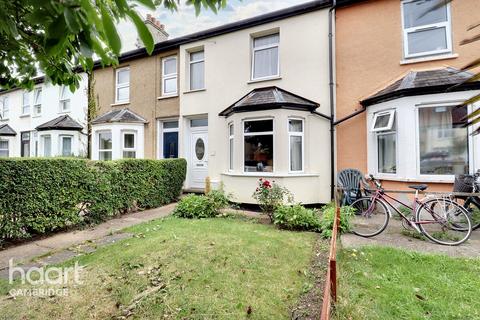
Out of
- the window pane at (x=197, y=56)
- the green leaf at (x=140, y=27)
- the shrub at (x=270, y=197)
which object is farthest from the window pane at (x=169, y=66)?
the green leaf at (x=140, y=27)

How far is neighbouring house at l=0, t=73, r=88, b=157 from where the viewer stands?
1451 cm

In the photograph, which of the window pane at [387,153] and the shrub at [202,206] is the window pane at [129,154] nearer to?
the shrub at [202,206]

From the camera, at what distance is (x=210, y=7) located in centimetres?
223

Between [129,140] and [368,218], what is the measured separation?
10.2 meters

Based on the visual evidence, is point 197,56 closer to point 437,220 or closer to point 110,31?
point 437,220

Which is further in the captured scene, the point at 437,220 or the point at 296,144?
the point at 296,144

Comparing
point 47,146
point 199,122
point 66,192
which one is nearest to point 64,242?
point 66,192

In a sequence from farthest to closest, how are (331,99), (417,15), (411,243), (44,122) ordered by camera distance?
(44,122)
(331,99)
(417,15)
(411,243)

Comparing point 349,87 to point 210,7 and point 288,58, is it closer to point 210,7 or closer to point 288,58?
point 288,58

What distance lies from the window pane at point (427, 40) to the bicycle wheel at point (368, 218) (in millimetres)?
4824

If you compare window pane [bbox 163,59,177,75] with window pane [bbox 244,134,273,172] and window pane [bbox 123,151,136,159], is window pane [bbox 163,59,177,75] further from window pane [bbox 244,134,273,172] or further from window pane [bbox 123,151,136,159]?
window pane [bbox 244,134,273,172]

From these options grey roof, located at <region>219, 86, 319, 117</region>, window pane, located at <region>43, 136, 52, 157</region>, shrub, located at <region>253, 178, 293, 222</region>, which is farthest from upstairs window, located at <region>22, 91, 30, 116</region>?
shrub, located at <region>253, 178, 293, 222</region>

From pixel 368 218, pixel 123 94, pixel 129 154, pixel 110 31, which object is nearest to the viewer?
pixel 110 31

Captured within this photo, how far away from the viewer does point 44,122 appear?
1650 cm
